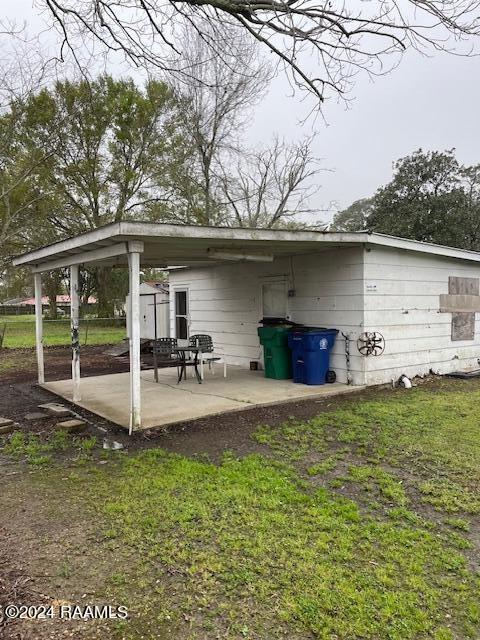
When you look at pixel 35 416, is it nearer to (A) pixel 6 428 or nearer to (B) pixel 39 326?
(A) pixel 6 428

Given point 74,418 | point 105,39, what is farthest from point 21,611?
point 105,39

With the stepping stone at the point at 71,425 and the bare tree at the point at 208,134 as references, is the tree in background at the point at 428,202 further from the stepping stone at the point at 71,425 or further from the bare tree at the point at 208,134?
the stepping stone at the point at 71,425

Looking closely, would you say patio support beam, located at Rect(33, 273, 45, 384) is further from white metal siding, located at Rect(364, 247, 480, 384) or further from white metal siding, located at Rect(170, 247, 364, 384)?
white metal siding, located at Rect(364, 247, 480, 384)

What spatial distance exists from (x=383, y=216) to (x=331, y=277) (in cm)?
1539

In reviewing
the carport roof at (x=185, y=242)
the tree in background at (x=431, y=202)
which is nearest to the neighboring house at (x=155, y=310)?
the carport roof at (x=185, y=242)

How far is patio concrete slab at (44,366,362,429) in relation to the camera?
5910 mm

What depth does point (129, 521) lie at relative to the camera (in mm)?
3055

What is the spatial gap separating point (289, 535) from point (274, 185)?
20.8m

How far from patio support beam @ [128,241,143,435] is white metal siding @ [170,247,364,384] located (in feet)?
12.3

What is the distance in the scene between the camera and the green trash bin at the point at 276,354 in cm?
816

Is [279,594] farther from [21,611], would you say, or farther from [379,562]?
[21,611]

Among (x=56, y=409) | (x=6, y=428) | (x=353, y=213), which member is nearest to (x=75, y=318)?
(x=56, y=409)


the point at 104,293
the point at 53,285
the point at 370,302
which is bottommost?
the point at 370,302

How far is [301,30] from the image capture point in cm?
470
